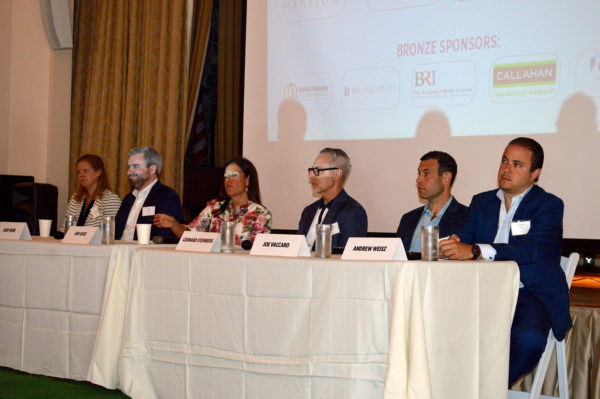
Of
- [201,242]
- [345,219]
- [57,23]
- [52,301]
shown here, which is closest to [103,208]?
[52,301]

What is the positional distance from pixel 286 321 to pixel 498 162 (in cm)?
221

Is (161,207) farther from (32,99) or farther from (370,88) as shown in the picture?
(32,99)

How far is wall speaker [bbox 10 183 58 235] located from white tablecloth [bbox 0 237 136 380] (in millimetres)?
2522

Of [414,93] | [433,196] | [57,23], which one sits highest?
[57,23]

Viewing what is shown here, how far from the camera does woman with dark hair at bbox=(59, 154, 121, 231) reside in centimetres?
484

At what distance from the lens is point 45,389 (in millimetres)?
3346

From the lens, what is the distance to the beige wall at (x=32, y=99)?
6848 mm

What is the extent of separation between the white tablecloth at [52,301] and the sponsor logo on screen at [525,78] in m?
2.35

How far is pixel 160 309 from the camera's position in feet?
9.67

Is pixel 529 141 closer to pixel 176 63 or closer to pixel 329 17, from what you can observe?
pixel 329 17

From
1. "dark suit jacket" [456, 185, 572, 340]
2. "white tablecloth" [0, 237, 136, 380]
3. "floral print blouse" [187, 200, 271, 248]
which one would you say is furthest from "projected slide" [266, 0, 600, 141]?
"white tablecloth" [0, 237, 136, 380]

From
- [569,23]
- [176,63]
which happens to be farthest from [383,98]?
[176,63]

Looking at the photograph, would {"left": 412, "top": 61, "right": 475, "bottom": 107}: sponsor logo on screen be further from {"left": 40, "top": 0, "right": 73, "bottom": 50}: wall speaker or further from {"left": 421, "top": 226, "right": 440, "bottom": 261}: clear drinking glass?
{"left": 40, "top": 0, "right": 73, "bottom": 50}: wall speaker

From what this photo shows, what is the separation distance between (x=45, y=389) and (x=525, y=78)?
2978 millimetres
